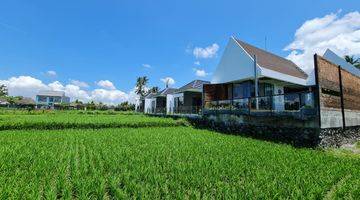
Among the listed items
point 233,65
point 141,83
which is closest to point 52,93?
point 141,83

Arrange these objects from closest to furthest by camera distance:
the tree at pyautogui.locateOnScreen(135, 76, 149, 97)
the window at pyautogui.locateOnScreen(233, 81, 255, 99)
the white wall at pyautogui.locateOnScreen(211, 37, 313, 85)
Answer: the white wall at pyautogui.locateOnScreen(211, 37, 313, 85) < the window at pyautogui.locateOnScreen(233, 81, 255, 99) < the tree at pyautogui.locateOnScreen(135, 76, 149, 97)

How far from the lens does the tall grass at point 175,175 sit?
497 centimetres

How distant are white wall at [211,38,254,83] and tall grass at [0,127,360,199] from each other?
33.0ft

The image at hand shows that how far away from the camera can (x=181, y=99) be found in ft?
98.3

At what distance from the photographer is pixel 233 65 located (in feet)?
65.6

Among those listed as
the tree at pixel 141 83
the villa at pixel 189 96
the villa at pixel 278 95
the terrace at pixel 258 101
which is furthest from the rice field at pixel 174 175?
the tree at pixel 141 83

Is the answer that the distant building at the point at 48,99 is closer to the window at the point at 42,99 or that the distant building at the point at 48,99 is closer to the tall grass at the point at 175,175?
the window at the point at 42,99

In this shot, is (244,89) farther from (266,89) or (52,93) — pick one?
(52,93)

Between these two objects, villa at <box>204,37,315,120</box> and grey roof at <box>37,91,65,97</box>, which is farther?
grey roof at <box>37,91,65,97</box>

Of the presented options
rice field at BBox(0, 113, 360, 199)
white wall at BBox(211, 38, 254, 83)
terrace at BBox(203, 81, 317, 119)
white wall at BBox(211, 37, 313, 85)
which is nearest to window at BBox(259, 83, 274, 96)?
terrace at BBox(203, 81, 317, 119)

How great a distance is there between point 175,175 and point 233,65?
1524 centimetres

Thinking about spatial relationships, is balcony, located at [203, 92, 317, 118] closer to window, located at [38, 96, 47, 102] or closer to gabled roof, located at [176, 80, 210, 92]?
gabled roof, located at [176, 80, 210, 92]

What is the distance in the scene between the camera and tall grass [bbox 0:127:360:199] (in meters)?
Result: 4.97

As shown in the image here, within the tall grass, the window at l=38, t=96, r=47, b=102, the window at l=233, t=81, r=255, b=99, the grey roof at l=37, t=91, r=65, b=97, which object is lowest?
the tall grass
